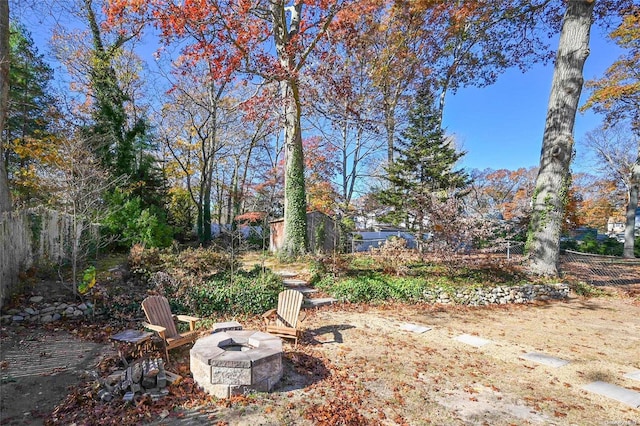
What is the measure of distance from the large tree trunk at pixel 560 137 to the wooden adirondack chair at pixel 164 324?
8722 mm

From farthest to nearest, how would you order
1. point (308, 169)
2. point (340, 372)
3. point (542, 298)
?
1. point (308, 169)
2. point (542, 298)
3. point (340, 372)

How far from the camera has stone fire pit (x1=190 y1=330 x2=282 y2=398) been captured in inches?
132

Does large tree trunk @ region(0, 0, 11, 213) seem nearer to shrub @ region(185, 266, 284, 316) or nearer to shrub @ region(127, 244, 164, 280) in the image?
shrub @ region(127, 244, 164, 280)

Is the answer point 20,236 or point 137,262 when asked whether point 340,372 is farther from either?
point 20,236

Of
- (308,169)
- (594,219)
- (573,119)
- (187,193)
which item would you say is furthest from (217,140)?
(594,219)

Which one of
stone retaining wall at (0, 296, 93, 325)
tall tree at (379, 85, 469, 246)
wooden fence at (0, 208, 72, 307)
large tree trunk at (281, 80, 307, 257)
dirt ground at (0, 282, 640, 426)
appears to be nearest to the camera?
dirt ground at (0, 282, 640, 426)

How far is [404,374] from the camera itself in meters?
3.95

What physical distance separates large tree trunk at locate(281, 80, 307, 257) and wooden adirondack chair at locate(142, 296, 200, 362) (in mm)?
5268

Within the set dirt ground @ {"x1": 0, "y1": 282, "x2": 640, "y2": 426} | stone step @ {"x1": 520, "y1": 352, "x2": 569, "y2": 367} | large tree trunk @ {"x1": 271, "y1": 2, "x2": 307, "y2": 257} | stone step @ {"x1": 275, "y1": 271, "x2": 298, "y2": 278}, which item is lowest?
stone step @ {"x1": 520, "y1": 352, "x2": 569, "y2": 367}

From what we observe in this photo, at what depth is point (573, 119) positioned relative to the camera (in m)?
8.65

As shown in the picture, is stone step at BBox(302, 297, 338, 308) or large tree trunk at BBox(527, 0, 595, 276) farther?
large tree trunk at BBox(527, 0, 595, 276)

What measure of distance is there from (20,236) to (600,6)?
15.6 meters

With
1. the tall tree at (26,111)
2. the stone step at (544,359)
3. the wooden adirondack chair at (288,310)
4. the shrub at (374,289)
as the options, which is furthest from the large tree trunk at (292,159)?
the tall tree at (26,111)

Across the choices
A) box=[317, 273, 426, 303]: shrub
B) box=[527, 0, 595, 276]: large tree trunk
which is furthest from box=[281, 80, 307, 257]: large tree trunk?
box=[527, 0, 595, 276]: large tree trunk
